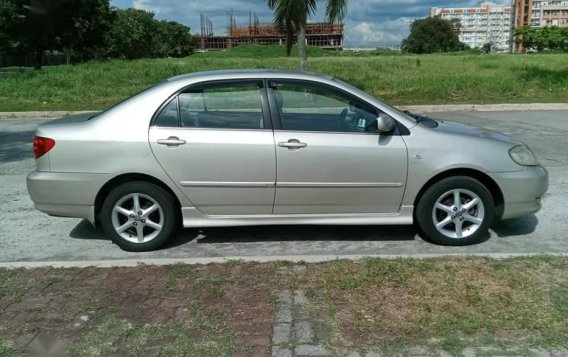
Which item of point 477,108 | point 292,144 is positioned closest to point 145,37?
point 477,108

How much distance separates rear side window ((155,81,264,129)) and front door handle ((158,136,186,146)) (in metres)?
0.15

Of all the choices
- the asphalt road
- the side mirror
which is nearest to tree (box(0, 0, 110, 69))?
the asphalt road

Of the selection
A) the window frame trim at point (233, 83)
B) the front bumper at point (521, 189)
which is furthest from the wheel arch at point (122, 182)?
the front bumper at point (521, 189)

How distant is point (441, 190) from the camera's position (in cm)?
483

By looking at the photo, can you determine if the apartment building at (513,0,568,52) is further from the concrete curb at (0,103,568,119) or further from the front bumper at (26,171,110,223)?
the front bumper at (26,171,110,223)

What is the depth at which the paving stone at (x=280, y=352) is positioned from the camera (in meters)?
3.14

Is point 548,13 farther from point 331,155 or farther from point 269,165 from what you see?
point 269,165

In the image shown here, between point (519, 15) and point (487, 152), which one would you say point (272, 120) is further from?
point (519, 15)

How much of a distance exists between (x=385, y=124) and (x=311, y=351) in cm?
222

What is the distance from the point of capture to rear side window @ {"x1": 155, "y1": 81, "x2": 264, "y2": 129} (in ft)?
15.8

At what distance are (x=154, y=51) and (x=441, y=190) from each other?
116 meters

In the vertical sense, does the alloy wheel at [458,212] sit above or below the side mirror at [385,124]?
below

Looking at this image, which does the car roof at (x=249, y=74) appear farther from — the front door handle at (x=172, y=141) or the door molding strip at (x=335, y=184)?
the door molding strip at (x=335, y=184)

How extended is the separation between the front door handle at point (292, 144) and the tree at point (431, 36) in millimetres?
134146
